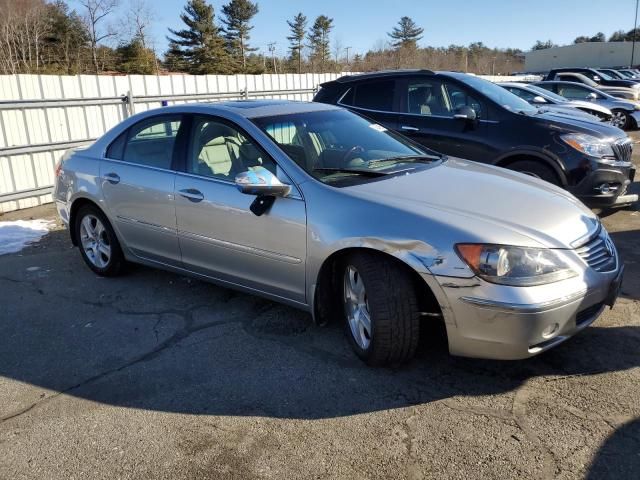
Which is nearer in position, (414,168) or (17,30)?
(414,168)

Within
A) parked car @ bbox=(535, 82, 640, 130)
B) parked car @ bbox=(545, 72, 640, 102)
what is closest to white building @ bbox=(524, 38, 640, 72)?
parked car @ bbox=(545, 72, 640, 102)

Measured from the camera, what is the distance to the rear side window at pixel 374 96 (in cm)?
716

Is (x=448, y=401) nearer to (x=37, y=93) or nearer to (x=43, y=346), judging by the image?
(x=43, y=346)

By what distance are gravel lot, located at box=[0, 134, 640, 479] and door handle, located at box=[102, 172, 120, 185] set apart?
3.89 ft

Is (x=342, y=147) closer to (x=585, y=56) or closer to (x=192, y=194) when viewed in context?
(x=192, y=194)

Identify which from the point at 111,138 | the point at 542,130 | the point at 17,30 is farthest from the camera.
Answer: the point at 17,30

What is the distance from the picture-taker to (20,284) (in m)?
5.14

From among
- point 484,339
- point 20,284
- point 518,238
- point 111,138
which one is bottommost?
point 20,284

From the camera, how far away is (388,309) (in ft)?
10.1

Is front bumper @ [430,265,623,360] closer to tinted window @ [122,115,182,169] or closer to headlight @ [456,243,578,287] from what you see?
headlight @ [456,243,578,287]

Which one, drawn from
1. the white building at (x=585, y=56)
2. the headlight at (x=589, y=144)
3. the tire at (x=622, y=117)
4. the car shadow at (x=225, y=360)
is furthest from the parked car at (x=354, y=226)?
the white building at (x=585, y=56)

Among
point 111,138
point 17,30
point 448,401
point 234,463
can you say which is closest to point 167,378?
point 234,463

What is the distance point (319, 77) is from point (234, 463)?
14.0 metres

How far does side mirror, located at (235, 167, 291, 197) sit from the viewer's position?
3427 mm
